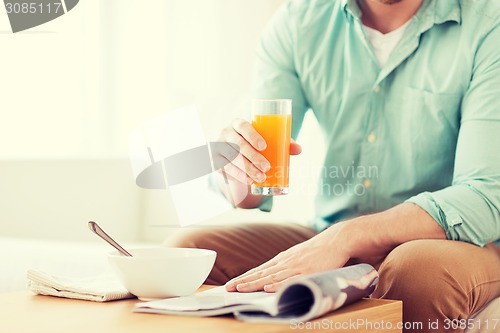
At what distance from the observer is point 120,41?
4488 millimetres

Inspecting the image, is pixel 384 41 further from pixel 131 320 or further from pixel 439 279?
pixel 131 320

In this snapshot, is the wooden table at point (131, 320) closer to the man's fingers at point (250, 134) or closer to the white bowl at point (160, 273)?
the white bowl at point (160, 273)

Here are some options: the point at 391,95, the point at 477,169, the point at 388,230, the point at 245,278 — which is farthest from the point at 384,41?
the point at 245,278

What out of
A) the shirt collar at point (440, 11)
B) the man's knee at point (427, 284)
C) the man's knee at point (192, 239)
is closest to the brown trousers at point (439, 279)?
the man's knee at point (427, 284)

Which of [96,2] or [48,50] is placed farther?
[96,2]

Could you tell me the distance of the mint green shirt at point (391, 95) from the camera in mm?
1939

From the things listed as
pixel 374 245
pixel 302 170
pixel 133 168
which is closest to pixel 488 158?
pixel 374 245

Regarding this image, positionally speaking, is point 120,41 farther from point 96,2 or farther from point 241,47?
point 241,47

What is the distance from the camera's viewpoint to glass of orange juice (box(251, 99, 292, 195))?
175 cm

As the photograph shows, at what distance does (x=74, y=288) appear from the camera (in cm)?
143

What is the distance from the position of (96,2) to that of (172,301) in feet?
11.0

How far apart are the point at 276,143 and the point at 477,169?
0.48 meters

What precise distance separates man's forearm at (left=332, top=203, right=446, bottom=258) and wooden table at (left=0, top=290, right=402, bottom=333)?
271 millimetres

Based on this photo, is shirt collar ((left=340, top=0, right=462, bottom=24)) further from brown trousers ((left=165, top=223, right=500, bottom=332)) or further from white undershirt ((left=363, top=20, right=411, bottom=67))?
brown trousers ((left=165, top=223, right=500, bottom=332))
